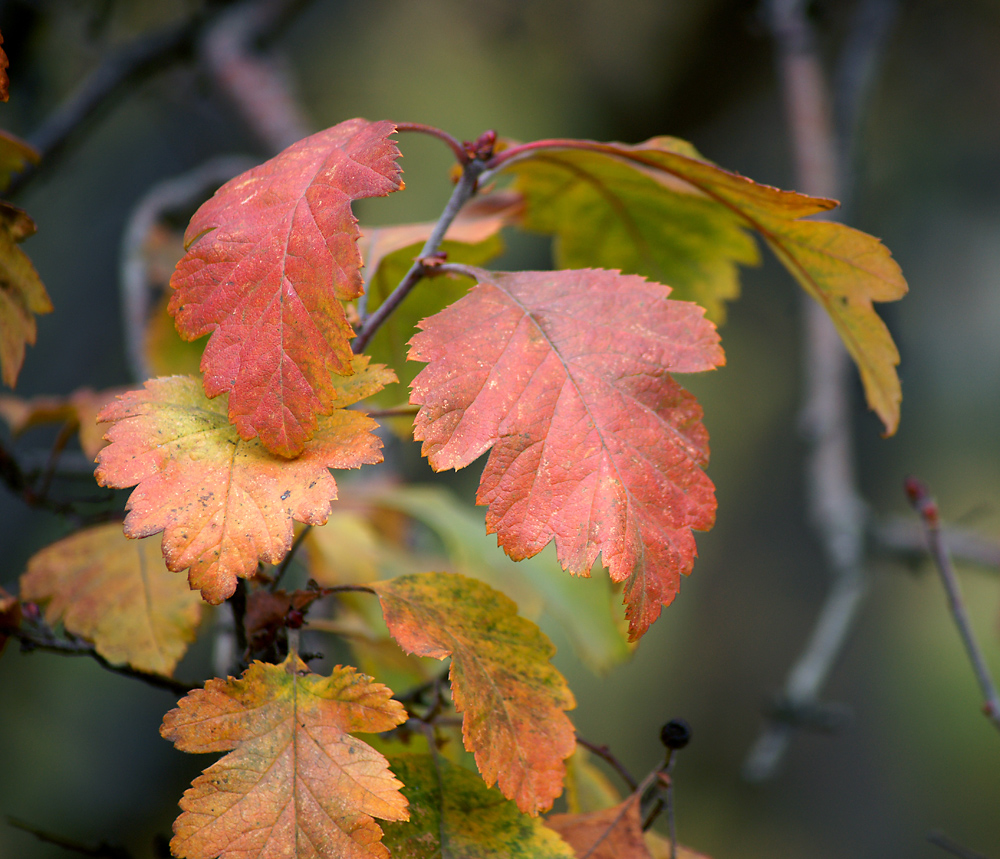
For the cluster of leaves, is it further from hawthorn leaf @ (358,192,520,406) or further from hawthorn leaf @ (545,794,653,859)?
hawthorn leaf @ (358,192,520,406)

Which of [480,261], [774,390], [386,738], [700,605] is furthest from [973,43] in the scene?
[386,738]

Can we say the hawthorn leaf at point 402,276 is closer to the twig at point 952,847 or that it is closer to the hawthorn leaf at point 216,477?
the hawthorn leaf at point 216,477

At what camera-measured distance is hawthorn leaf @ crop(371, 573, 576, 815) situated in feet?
1.32

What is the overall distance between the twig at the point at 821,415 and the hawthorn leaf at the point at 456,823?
2.27ft

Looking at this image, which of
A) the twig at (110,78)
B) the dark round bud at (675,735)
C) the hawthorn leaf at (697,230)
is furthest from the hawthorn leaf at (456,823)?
the twig at (110,78)

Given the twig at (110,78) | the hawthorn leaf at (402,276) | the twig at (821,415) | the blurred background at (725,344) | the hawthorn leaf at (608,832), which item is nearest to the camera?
the hawthorn leaf at (608,832)

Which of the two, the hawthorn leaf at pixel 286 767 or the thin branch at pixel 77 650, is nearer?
the hawthorn leaf at pixel 286 767

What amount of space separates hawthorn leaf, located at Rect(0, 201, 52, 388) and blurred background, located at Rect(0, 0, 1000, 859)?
1.14 metres

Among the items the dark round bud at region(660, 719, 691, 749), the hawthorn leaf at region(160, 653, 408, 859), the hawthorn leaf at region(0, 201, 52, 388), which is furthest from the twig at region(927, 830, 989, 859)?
the hawthorn leaf at region(0, 201, 52, 388)

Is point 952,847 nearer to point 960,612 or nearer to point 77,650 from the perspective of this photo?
point 960,612

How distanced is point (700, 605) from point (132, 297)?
2368 millimetres

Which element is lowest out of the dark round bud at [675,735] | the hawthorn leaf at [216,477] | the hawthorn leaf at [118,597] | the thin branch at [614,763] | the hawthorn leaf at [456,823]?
the hawthorn leaf at [118,597]

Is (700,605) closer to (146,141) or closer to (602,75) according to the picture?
(602,75)

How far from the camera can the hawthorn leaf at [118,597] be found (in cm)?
51
